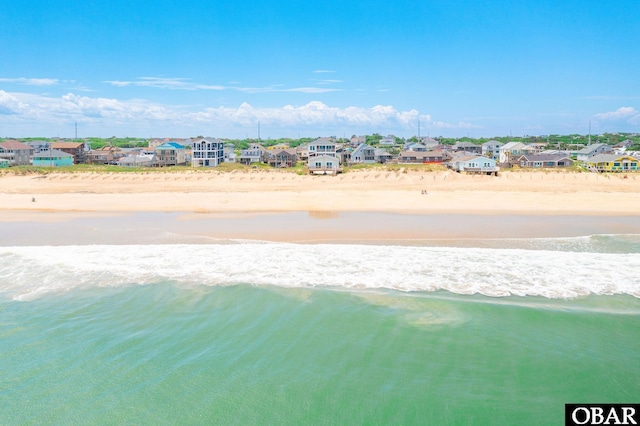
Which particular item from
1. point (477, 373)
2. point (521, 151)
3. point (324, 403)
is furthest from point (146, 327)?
point (521, 151)

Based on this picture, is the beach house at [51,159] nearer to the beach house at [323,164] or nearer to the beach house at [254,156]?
the beach house at [254,156]

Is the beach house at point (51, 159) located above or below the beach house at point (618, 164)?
above

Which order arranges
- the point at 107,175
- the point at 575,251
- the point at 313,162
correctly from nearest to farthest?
1. the point at 575,251
2. the point at 107,175
3. the point at 313,162

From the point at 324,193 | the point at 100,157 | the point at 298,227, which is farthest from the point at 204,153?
the point at 298,227

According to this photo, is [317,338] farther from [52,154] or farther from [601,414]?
[52,154]

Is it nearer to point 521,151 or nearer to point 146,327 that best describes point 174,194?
point 146,327

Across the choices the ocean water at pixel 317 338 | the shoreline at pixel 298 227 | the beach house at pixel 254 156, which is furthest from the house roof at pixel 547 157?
the ocean water at pixel 317 338
